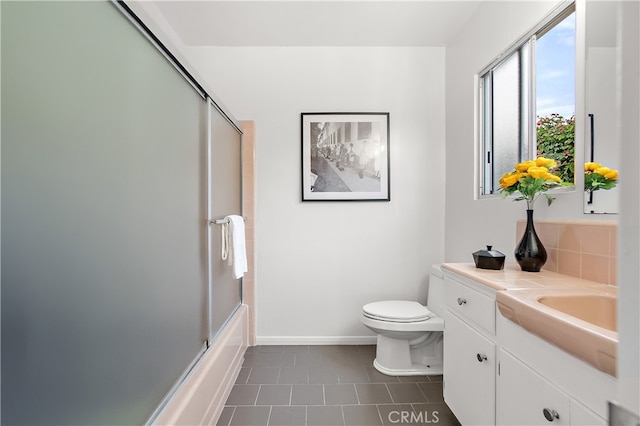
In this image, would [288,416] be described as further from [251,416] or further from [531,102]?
[531,102]

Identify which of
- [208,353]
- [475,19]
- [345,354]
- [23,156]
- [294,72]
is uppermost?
[475,19]

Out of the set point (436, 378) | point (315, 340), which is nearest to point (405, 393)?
point (436, 378)

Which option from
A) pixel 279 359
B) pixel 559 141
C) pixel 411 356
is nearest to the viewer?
pixel 559 141

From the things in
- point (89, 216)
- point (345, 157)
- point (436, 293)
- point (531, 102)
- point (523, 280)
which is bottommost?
point (436, 293)

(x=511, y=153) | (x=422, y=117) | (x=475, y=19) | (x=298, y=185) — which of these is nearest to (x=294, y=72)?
(x=298, y=185)

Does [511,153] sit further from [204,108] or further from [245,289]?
[245,289]

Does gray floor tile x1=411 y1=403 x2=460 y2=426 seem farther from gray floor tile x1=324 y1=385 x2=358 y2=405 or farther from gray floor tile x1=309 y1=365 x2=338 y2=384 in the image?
gray floor tile x1=309 y1=365 x2=338 y2=384

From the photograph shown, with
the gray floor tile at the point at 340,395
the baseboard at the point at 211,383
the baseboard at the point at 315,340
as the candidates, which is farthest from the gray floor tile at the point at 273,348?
the gray floor tile at the point at 340,395

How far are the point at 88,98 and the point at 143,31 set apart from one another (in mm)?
372

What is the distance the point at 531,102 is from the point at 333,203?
150 cm

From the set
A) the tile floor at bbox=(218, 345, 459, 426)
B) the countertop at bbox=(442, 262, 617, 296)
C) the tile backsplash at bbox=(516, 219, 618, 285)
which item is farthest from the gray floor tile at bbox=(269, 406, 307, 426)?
the tile backsplash at bbox=(516, 219, 618, 285)

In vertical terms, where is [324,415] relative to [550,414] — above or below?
below

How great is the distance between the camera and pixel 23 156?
592mm

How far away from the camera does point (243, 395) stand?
6.22ft
